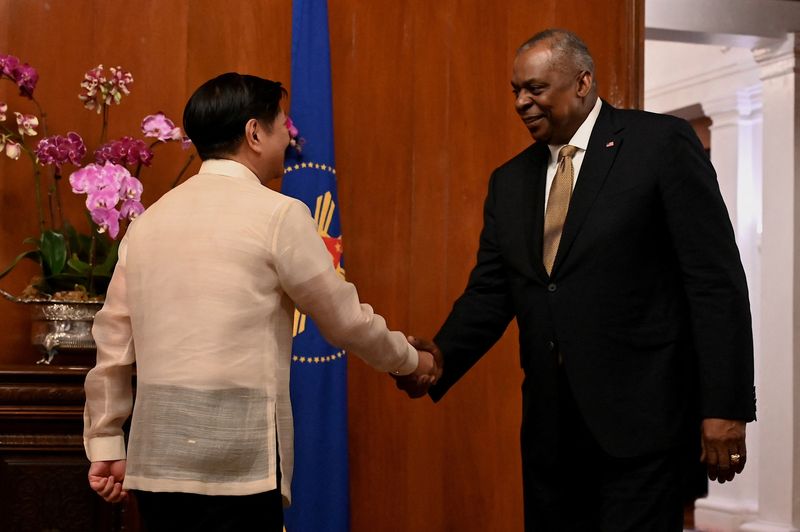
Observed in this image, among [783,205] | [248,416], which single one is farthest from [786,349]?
[248,416]

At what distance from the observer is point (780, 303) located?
246 inches

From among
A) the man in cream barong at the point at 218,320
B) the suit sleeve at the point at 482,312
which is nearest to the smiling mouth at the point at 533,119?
the suit sleeve at the point at 482,312

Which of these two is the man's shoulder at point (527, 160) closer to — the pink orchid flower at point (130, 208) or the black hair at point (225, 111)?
the black hair at point (225, 111)

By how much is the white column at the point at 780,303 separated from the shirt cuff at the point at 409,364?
428 cm

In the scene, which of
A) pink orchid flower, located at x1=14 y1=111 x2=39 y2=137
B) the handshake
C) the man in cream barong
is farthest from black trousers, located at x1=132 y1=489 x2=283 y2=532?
pink orchid flower, located at x1=14 y1=111 x2=39 y2=137

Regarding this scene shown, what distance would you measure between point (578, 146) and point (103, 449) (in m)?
1.43

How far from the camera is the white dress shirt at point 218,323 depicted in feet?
6.65

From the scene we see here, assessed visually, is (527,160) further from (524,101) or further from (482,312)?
(482,312)

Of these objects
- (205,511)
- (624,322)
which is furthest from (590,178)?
(205,511)

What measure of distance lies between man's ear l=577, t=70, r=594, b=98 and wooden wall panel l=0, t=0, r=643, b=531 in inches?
59.8

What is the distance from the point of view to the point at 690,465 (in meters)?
2.48

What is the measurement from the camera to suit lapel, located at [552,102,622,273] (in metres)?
2.58

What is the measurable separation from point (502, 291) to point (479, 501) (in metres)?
1.58

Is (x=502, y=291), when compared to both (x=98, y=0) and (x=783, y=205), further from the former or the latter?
(x=783, y=205)
